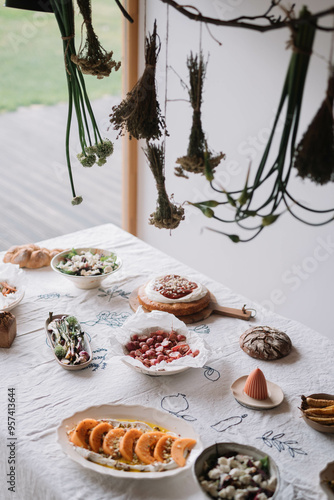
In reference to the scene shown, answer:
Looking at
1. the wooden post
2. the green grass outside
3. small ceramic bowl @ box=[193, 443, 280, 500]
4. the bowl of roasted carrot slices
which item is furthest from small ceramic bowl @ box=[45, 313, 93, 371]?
the wooden post

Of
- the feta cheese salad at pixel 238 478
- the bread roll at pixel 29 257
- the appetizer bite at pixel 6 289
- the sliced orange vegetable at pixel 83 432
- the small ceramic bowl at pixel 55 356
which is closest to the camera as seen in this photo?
the feta cheese salad at pixel 238 478

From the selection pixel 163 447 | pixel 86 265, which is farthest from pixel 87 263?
pixel 163 447

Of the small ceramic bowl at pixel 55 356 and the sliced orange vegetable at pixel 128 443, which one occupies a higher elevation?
the sliced orange vegetable at pixel 128 443

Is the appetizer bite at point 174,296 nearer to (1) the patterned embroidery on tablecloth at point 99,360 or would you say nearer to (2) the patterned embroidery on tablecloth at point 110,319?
(2) the patterned embroidery on tablecloth at point 110,319

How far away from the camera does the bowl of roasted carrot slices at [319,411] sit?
1.91m

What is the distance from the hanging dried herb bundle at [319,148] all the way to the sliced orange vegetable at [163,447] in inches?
36.6

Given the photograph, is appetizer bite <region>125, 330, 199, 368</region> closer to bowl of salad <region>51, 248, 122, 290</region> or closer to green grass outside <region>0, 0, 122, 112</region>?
bowl of salad <region>51, 248, 122, 290</region>

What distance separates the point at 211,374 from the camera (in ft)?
7.28

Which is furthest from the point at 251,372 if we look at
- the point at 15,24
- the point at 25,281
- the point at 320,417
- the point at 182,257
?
the point at 15,24

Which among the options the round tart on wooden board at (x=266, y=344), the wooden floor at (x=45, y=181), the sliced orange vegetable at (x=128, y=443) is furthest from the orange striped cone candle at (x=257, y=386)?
the wooden floor at (x=45, y=181)

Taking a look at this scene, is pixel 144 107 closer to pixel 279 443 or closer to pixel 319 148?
pixel 319 148

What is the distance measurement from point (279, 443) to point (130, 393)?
0.56m

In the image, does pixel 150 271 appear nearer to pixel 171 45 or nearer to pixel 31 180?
pixel 171 45

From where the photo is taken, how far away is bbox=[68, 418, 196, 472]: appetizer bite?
68.8 inches
